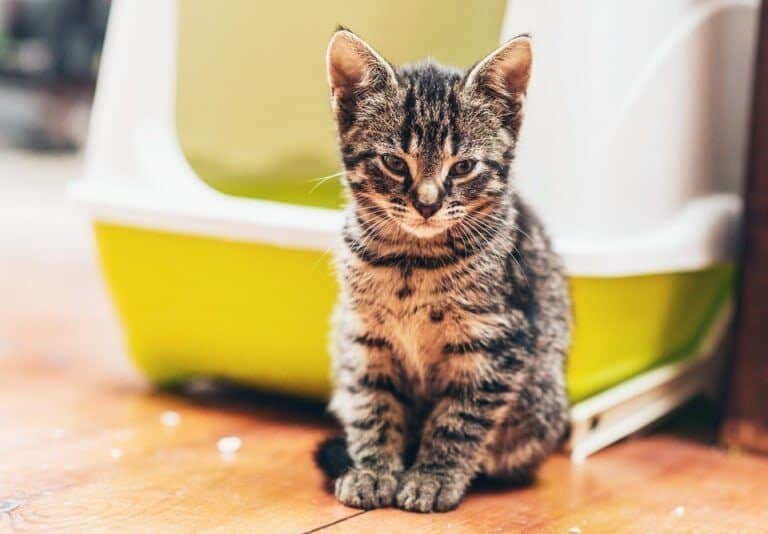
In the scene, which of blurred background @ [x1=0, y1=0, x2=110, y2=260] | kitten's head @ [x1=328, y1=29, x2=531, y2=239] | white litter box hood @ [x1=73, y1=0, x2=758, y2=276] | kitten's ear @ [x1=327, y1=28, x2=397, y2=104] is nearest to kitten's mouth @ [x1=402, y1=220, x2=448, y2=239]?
kitten's head @ [x1=328, y1=29, x2=531, y2=239]

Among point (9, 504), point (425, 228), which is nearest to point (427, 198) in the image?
point (425, 228)

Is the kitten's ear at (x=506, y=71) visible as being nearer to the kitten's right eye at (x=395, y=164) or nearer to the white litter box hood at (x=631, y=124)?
the kitten's right eye at (x=395, y=164)

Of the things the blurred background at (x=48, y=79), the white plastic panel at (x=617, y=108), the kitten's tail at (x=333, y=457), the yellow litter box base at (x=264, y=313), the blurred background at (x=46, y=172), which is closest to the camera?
the kitten's tail at (x=333, y=457)

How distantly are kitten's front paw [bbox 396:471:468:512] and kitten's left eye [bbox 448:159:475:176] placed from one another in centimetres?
37

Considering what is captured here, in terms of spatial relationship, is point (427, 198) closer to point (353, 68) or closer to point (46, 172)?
point (353, 68)

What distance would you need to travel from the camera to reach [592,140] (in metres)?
1.37

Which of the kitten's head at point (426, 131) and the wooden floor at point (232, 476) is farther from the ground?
the kitten's head at point (426, 131)

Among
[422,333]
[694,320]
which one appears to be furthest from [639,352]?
[422,333]

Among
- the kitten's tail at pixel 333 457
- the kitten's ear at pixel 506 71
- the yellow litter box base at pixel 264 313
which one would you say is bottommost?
the kitten's tail at pixel 333 457

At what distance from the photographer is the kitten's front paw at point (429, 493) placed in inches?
45.6

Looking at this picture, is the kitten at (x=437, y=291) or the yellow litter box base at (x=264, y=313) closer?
the kitten at (x=437, y=291)

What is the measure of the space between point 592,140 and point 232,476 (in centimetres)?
67

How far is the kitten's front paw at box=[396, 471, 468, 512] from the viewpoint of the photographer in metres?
1.16

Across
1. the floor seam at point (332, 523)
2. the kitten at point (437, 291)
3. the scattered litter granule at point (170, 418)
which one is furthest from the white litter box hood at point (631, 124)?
the scattered litter granule at point (170, 418)
